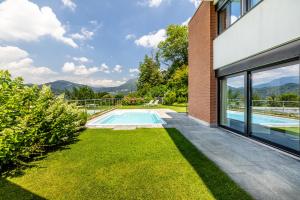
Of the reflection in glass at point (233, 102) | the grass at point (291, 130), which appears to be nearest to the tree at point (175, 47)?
the reflection in glass at point (233, 102)

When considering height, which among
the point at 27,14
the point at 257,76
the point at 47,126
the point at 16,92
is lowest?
the point at 47,126

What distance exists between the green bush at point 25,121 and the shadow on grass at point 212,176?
3.35 m

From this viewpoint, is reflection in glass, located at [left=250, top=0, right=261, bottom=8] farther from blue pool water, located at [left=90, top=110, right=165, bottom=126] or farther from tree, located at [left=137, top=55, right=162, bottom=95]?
tree, located at [left=137, top=55, right=162, bottom=95]

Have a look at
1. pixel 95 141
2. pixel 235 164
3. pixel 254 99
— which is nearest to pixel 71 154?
pixel 95 141

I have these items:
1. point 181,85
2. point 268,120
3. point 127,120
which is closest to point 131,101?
point 181,85

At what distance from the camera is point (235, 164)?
4418mm

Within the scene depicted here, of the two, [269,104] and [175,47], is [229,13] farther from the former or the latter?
[175,47]

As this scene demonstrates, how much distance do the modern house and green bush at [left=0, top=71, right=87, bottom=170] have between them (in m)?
5.61

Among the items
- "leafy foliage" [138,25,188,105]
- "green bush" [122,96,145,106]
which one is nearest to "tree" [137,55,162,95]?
"leafy foliage" [138,25,188,105]

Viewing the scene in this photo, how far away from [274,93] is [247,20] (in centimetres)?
232

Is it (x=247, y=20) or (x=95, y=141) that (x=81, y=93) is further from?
(x=247, y=20)

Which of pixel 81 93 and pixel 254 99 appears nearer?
pixel 254 99

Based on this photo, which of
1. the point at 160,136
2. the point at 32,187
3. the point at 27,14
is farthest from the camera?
the point at 27,14

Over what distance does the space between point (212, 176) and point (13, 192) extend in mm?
3207
